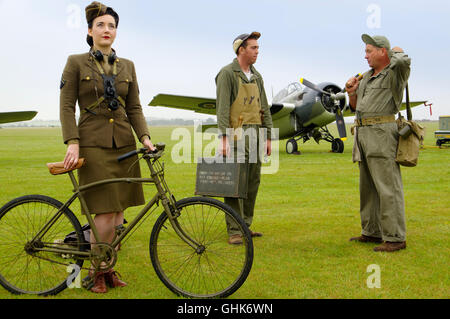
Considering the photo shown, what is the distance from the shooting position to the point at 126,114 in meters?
3.58

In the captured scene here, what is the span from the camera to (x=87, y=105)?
10.7 ft

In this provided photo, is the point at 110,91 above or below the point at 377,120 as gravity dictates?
above

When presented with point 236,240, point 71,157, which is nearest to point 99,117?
point 71,157

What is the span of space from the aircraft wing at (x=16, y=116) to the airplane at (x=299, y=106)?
6.34m

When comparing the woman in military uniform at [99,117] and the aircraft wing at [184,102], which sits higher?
the aircraft wing at [184,102]

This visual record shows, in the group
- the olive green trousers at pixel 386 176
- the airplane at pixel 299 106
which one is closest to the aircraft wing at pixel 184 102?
the airplane at pixel 299 106

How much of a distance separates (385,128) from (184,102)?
16.1 metres

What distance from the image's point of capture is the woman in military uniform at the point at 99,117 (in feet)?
10.5

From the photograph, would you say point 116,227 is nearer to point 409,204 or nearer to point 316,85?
point 409,204

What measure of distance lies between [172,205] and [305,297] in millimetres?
1201

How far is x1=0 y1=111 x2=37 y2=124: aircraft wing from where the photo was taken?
2084 cm

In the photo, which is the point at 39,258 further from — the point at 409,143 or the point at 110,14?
the point at 409,143

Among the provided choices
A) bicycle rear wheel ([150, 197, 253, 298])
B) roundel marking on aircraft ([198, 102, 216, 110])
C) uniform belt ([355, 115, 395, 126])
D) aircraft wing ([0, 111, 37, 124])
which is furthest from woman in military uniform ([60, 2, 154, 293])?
aircraft wing ([0, 111, 37, 124])

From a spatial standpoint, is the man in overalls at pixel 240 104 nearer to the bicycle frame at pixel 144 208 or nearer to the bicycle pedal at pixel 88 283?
the bicycle frame at pixel 144 208
